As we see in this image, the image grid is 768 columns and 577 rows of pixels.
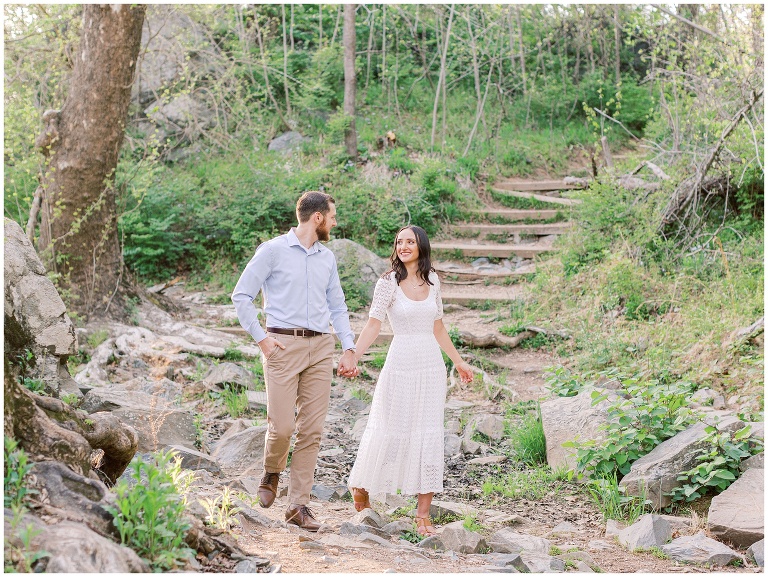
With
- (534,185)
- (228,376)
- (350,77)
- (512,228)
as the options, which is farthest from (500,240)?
(228,376)

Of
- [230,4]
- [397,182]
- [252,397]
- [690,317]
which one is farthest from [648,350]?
[230,4]

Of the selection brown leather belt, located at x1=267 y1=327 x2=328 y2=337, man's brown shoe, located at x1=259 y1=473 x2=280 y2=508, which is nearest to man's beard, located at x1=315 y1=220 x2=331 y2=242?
brown leather belt, located at x1=267 y1=327 x2=328 y2=337

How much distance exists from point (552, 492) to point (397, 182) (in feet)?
33.0

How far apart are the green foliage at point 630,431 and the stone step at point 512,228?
28.9 feet

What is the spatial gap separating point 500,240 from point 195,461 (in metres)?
9.86

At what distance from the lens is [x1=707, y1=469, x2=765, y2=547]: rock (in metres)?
4.48

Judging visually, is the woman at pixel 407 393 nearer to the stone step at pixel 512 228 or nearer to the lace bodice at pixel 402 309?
the lace bodice at pixel 402 309

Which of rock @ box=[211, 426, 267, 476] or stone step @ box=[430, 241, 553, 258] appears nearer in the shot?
rock @ box=[211, 426, 267, 476]

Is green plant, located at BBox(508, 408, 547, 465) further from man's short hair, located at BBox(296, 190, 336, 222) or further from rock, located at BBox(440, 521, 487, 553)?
man's short hair, located at BBox(296, 190, 336, 222)

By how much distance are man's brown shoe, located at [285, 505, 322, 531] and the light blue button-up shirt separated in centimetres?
99

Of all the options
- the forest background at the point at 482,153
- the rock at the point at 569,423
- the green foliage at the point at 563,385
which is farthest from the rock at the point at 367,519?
the forest background at the point at 482,153

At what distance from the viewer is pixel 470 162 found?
16.7 metres

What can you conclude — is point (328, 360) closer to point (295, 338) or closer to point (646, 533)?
point (295, 338)

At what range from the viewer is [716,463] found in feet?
16.5
